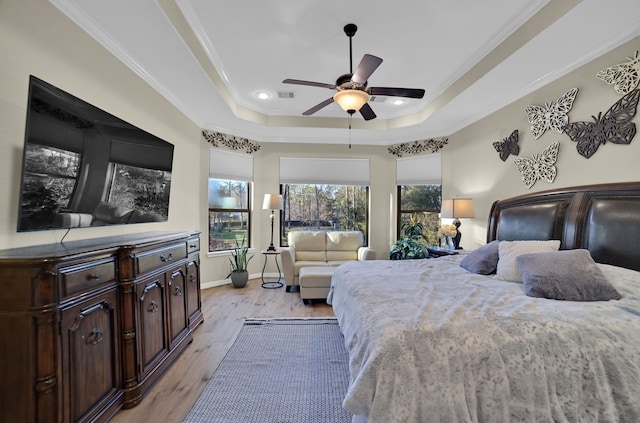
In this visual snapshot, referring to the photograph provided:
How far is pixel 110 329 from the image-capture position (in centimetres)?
174

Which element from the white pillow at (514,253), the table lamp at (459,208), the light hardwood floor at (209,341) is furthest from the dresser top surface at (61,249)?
the table lamp at (459,208)

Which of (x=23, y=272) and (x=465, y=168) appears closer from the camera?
(x=23, y=272)

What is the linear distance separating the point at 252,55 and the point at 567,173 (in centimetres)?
351

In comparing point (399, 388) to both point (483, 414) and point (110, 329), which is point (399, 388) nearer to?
point (483, 414)

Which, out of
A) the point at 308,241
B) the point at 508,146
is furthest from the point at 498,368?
the point at 308,241

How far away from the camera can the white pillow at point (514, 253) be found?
2.24 metres

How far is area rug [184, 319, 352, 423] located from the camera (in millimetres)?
1771

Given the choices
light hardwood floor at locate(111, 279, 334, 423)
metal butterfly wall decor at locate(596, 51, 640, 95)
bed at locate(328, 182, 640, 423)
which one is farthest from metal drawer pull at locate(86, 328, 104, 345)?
metal butterfly wall decor at locate(596, 51, 640, 95)

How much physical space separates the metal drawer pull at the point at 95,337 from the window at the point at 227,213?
3.23 meters

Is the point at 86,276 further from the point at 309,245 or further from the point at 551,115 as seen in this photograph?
the point at 551,115

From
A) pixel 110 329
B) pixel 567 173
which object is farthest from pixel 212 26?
pixel 567 173

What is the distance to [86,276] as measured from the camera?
152 centimetres

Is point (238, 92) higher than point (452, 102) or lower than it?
higher

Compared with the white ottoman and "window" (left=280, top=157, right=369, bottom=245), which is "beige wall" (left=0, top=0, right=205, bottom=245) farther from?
"window" (left=280, top=157, right=369, bottom=245)
